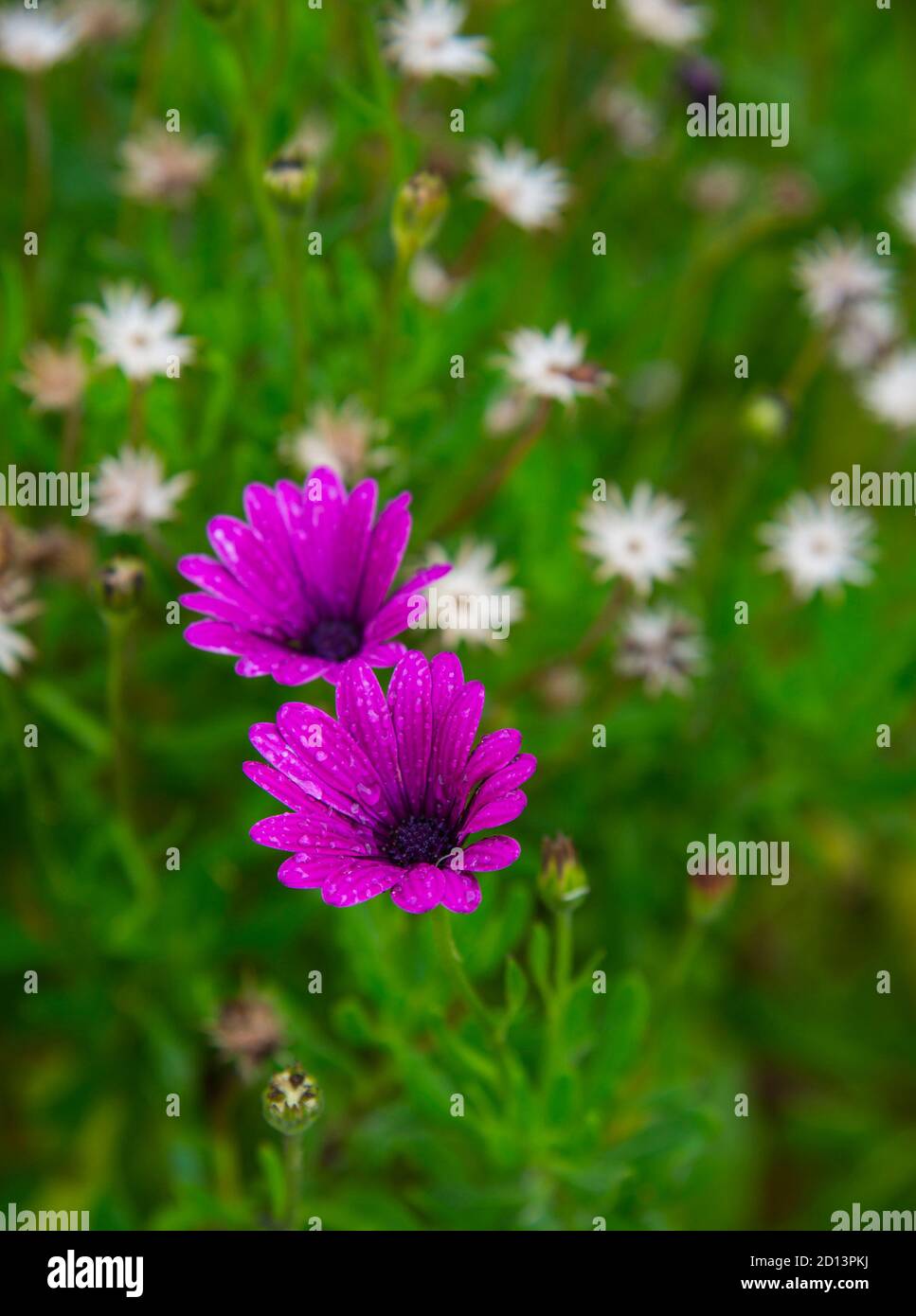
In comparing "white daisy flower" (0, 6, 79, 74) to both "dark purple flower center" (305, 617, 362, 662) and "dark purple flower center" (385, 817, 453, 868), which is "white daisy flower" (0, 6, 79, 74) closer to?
"dark purple flower center" (305, 617, 362, 662)

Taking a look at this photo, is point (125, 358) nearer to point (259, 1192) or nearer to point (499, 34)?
point (259, 1192)

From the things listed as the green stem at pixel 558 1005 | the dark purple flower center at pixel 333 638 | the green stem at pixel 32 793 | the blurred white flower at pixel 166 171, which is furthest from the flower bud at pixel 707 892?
the blurred white flower at pixel 166 171

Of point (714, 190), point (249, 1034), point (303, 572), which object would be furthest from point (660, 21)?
point (249, 1034)

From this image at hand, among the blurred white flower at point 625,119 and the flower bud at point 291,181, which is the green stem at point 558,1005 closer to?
the flower bud at point 291,181

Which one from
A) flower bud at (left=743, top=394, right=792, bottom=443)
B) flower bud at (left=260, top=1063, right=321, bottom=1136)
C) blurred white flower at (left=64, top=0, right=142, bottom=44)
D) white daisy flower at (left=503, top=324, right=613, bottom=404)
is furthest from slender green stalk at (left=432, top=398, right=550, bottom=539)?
blurred white flower at (left=64, top=0, right=142, bottom=44)

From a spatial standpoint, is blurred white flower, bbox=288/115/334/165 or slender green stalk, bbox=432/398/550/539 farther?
blurred white flower, bbox=288/115/334/165

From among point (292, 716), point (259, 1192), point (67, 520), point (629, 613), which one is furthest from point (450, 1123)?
point (67, 520)
